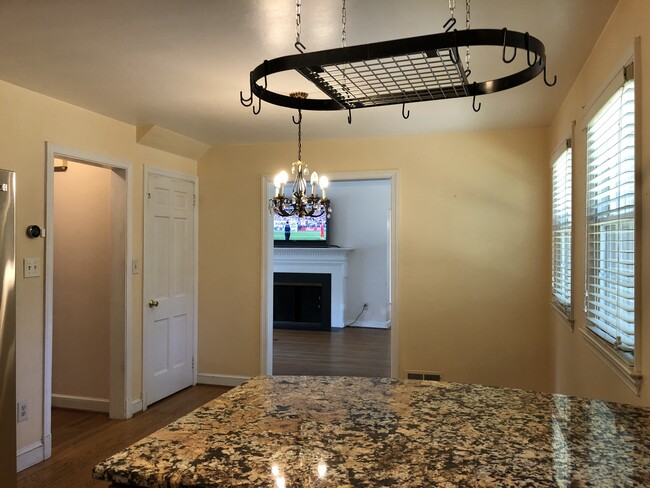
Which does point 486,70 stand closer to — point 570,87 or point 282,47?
point 570,87

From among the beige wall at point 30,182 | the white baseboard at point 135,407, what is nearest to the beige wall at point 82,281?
the white baseboard at point 135,407

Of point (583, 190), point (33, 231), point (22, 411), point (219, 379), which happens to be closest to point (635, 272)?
point (583, 190)

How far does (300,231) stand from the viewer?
8.41m

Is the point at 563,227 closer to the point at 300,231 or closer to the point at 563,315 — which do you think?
the point at 563,315

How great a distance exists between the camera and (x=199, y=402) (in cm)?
430

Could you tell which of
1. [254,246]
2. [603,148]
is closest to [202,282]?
[254,246]

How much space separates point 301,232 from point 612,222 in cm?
656

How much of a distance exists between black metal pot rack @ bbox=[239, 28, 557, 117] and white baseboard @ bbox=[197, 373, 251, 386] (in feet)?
12.2

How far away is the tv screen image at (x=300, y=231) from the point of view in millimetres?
8305

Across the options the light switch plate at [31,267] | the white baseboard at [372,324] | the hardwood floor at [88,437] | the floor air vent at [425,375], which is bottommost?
the hardwood floor at [88,437]

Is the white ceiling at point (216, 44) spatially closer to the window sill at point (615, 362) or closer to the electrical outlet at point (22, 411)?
the window sill at point (615, 362)

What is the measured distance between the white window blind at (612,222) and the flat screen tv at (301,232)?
598 cm

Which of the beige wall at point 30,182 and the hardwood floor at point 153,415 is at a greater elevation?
the beige wall at point 30,182

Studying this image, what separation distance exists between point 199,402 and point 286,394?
3.16 m
